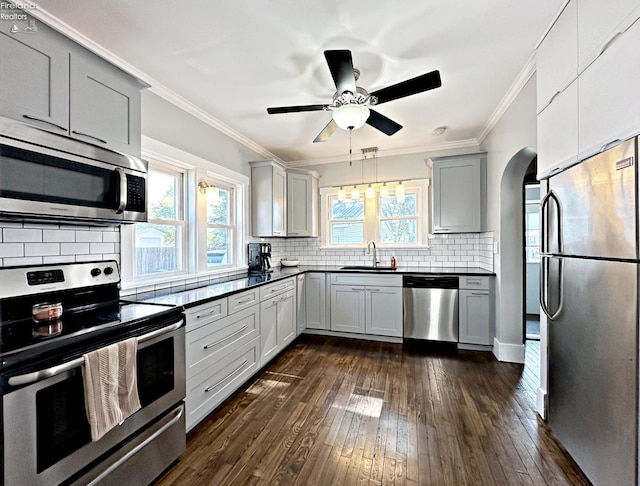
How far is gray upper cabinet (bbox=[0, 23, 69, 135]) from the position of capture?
4.46 feet

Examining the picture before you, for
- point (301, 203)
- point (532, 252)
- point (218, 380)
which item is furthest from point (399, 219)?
point (218, 380)

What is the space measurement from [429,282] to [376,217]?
1.33 m

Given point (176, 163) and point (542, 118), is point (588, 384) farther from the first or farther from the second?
point (176, 163)

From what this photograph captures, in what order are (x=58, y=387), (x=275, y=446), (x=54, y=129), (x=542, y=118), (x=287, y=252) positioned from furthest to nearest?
(x=287, y=252) → (x=542, y=118) → (x=275, y=446) → (x=54, y=129) → (x=58, y=387)

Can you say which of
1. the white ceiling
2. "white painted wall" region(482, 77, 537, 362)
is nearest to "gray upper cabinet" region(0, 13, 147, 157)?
the white ceiling

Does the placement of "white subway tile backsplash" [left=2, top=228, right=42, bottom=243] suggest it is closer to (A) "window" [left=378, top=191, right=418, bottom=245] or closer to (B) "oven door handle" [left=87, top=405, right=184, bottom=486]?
(B) "oven door handle" [left=87, top=405, right=184, bottom=486]

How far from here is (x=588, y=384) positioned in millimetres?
1564

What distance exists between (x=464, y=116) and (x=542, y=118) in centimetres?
127

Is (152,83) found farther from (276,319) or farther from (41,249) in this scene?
(276,319)

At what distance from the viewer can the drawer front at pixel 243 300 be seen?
246 cm

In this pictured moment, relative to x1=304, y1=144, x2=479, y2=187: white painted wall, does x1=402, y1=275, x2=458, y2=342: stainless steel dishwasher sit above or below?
below

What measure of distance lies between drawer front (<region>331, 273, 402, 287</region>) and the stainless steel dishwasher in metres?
0.11

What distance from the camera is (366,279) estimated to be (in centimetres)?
390

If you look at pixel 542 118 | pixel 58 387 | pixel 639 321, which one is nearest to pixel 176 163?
pixel 58 387
